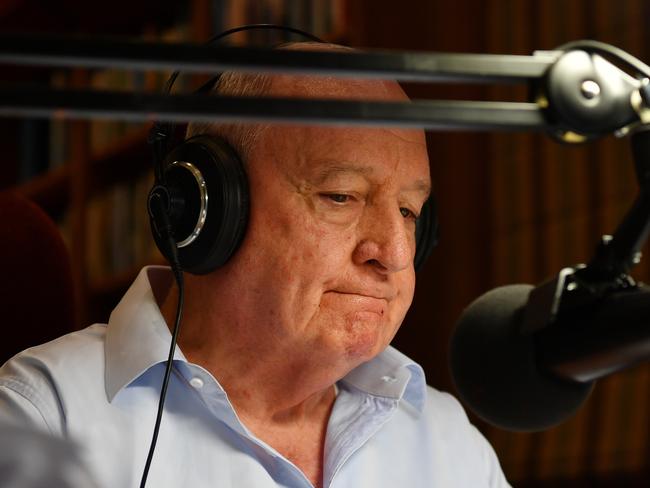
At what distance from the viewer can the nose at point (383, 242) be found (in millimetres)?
1328

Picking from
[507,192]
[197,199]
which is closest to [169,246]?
[197,199]

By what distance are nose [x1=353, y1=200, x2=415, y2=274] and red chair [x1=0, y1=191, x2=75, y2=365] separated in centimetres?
44

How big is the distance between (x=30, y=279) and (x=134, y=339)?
21 centimetres

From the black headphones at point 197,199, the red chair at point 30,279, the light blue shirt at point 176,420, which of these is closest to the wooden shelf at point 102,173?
the red chair at point 30,279

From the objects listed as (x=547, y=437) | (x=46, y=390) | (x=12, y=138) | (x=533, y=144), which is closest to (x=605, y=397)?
(x=547, y=437)

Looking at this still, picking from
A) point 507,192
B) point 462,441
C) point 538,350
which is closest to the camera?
point 538,350

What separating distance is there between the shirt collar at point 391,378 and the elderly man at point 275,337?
51 mm

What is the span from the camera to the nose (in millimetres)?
1328

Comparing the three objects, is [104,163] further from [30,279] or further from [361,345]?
[361,345]

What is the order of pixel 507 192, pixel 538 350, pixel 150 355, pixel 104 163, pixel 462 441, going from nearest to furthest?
pixel 538 350 < pixel 150 355 < pixel 462 441 < pixel 507 192 < pixel 104 163

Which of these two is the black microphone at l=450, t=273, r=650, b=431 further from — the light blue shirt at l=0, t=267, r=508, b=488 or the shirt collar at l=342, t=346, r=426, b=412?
the shirt collar at l=342, t=346, r=426, b=412

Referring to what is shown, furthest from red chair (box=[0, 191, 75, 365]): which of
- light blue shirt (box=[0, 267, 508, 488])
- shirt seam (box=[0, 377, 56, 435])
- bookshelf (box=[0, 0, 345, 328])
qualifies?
bookshelf (box=[0, 0, 345, 328])

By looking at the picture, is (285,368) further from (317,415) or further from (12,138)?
(12,138)

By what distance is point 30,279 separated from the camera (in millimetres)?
1449
